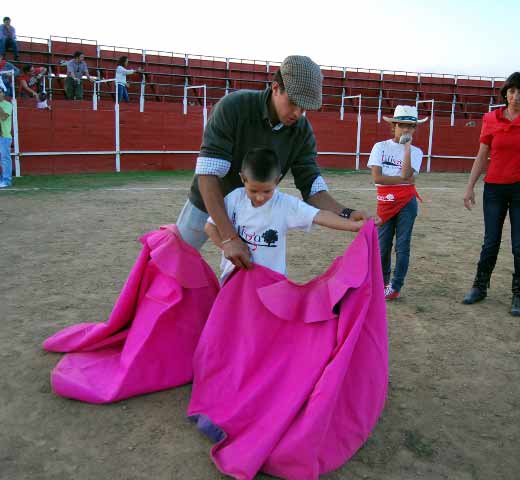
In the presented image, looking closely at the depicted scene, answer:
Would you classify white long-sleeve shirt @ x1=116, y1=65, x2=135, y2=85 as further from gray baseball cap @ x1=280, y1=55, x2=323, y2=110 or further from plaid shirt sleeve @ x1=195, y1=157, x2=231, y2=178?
gray baseball cap @ x1=280, y1=55, x2=323, y2=110

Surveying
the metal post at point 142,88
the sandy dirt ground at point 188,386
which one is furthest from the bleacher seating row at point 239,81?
the sandy dirt ground at point 188,386

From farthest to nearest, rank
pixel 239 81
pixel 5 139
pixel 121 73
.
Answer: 1. pixel 239 81
2. pixel 121 73
3. pixel 5 139

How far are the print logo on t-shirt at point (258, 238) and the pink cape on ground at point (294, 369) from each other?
0.10 meters

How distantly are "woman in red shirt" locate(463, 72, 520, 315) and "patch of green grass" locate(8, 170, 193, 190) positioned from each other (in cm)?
746

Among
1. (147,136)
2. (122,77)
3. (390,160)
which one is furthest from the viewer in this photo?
(147,136)

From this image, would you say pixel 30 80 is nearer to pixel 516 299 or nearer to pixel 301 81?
pixel 516 299

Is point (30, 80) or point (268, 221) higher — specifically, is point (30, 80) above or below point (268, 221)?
above

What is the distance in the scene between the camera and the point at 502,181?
12.2 feet

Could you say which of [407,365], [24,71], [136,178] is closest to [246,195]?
[407,365]

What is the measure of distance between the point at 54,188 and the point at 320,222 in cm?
828

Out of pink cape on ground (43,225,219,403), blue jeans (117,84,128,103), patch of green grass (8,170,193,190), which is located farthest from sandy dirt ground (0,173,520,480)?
blue jeans (117,84,128,103)

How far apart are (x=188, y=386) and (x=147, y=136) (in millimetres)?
11597

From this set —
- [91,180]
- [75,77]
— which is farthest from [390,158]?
[75,77]

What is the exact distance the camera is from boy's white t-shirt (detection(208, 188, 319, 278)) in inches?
94.0
